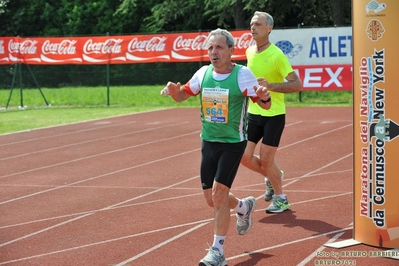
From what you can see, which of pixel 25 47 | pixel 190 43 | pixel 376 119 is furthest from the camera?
pixel 25 47

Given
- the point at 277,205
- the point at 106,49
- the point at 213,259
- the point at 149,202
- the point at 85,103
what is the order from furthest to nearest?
the point at 85,103
the point at 106,49
the point at 149,202
the point at 277,205
the point at 213,259

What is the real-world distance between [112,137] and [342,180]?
758 centimetres

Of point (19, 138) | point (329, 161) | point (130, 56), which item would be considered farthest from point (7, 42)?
point (329, 161)

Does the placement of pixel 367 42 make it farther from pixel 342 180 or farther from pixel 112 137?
pixel 112 137

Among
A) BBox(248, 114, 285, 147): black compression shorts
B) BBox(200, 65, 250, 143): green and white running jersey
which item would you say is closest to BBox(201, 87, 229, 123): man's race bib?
BBox(200, 65, 250, 143): green and white running jersey

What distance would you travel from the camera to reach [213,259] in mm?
7133

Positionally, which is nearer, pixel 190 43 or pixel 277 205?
pixel 277 205

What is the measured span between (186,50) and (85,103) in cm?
481

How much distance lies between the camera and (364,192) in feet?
25.1

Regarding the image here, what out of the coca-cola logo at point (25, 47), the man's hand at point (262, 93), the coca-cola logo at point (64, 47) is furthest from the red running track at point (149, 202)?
the coca-cola logo at point (25, 47)

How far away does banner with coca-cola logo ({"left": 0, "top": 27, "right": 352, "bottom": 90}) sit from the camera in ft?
79.0

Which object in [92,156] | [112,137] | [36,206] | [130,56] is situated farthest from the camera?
[130,56]

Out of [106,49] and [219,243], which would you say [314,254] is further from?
[106,49]

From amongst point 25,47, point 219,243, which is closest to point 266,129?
point 219,243
